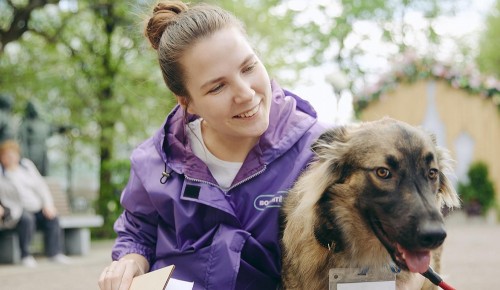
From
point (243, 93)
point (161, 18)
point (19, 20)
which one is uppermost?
point (161, 18)

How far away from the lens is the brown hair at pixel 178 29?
2969 mm

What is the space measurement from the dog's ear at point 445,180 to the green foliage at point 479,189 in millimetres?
14503

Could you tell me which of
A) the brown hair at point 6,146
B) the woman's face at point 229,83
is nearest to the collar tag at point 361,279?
the woman's face at point 229,83

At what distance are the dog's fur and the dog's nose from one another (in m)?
0.13

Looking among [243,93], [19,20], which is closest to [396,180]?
[243,93]

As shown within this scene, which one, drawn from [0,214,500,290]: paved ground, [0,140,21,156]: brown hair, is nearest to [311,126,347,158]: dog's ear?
[0,214,500,290]: paved ground

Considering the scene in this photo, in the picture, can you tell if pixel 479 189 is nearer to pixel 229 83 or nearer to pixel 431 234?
pixel 229 83

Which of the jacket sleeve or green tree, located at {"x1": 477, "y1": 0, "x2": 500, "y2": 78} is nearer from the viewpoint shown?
the jacket sleeve

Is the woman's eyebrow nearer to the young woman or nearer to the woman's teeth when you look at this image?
the young woman

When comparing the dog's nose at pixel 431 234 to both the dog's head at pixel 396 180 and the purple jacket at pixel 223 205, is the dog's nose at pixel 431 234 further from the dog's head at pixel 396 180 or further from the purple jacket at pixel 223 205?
the purple jacket at pixel 223 205

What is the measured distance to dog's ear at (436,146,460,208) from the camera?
2.86 meters

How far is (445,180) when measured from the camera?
2.88 meters

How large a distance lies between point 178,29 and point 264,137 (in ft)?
2.26

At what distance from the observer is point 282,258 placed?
3035mm
